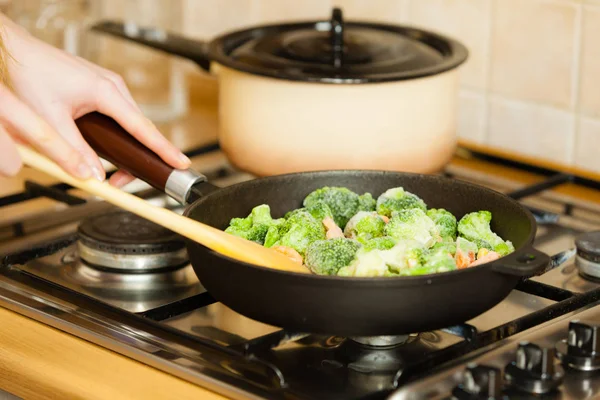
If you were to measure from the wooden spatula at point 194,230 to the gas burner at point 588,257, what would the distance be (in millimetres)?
347

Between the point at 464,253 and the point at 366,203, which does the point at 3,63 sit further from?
the point at 464,253

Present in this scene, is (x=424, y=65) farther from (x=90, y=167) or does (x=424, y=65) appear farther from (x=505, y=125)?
(x=90, y=167)

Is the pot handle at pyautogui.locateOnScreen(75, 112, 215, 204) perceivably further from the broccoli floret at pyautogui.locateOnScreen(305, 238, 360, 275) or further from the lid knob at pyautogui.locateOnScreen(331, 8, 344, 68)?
the lid knob at pyautogui.locateOnScreen(331, 8, 344, 68)

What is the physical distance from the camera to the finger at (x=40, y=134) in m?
1.03

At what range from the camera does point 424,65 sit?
4.50ft

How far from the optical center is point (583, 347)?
3.05 feet

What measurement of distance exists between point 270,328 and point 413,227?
0.57 ft

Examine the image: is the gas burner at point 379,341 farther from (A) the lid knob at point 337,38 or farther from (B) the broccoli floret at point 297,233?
(A) the lid knob at point 337,38

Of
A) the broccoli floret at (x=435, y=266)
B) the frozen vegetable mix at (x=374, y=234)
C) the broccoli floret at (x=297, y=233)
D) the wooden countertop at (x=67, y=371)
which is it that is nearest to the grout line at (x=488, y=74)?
the frozen vegetable mix at (x=374, y=234)

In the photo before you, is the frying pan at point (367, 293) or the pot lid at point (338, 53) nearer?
the frying pan at point (367, 293)

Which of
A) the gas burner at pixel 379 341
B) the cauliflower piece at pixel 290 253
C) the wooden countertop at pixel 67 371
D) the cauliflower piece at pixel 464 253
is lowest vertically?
the wooden countertop at pixel 67 371

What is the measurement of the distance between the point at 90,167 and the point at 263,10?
0.94 metres

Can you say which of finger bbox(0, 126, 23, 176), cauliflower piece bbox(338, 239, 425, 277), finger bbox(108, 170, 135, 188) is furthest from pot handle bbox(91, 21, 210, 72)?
cauliflower piece bbox(338, 239, 425, 277)

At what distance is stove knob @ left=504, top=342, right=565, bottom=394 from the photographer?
0.89 metres
